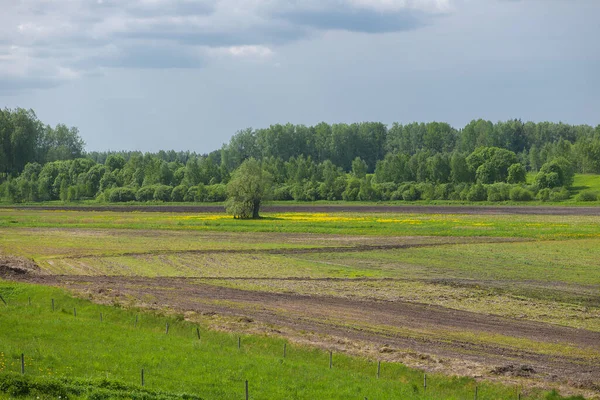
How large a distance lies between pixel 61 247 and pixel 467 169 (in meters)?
140

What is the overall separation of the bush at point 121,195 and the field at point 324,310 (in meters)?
101

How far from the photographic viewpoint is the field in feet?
81.6

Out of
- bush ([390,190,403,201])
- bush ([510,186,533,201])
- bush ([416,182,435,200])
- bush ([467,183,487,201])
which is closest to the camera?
bush ([510,186,533,201])

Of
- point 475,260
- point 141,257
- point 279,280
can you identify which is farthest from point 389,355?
point 141,257

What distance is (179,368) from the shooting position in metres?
24.7

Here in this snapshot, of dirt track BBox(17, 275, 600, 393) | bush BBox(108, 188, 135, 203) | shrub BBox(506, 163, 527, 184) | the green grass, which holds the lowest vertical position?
dirt track BBox(17, 275, 600, 393)

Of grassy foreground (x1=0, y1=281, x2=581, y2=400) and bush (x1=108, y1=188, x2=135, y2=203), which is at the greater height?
bush (x1=108, y1=188, x2=135, y2=203)

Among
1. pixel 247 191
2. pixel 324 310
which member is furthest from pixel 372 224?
pixel 324 310

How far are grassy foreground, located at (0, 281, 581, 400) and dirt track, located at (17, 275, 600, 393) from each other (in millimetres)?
2954

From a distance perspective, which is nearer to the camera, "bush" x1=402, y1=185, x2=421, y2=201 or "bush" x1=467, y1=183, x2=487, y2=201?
"bush" x1=467, y1=183, x2=487, y2=201

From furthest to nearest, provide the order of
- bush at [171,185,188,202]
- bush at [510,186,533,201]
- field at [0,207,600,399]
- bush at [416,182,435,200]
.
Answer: bush at [171,185,188,202]
bush at [416,182,435,200]
bush at [510,186,533,201]
field at [0,207,600,399]

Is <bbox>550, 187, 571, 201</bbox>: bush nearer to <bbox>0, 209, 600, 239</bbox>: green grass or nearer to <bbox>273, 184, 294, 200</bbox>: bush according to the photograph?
<bbox>0, 209, 600, 239</bbox>: green grass

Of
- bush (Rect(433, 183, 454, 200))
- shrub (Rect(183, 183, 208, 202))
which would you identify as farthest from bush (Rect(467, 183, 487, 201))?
shrub (Rect(183, 183, 208, 202))

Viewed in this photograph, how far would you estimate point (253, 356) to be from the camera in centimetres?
2733
